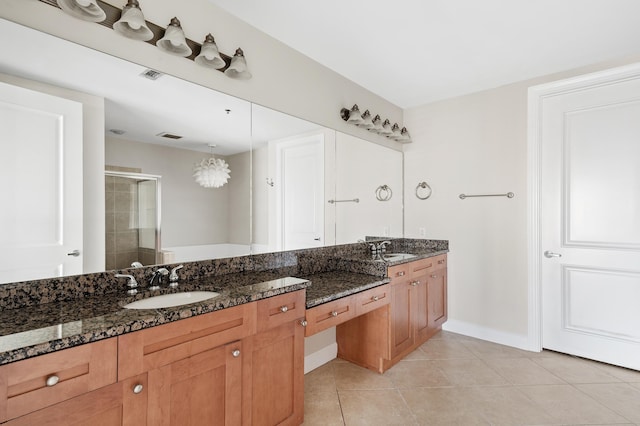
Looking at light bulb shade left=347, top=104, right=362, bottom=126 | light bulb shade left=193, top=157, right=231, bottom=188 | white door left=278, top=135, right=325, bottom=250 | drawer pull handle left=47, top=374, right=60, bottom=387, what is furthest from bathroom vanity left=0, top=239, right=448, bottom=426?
light bulb shade left=347, top=104, right=362, bottom=126

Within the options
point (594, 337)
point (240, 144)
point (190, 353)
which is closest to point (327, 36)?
point (240, 144)

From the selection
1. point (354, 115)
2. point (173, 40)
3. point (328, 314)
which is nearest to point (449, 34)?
point (354, 115)

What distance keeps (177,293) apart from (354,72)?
2.30 metres

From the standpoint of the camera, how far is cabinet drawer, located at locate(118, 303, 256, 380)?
3.69 feet

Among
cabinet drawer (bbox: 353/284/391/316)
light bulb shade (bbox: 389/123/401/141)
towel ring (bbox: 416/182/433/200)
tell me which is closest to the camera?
cabinet drawer (bbox: 353/284/391/316)

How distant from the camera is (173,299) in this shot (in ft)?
5.18

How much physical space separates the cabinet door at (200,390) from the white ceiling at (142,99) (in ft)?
3.81

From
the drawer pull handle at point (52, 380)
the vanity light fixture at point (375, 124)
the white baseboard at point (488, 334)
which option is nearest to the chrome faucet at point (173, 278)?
the drawer pull handle at point (52, 380)

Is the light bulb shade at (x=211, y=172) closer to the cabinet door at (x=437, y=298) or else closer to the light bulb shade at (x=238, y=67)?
the light bulb shade at (x=238, y=67)

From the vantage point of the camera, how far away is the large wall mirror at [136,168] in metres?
1.32

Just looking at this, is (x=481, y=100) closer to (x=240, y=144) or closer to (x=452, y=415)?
(x=240, y=144)

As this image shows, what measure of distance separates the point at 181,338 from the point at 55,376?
39 centimetres

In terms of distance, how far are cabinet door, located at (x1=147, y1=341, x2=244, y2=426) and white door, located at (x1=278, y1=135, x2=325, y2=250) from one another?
42.4 inches

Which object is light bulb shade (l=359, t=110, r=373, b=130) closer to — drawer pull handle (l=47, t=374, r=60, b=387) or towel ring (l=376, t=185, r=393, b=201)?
towel ring (l=376, t=185, r=393, b=201)
